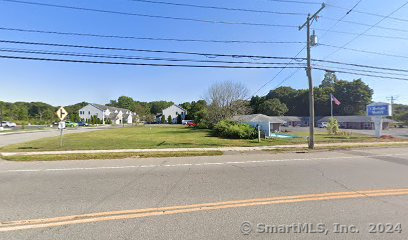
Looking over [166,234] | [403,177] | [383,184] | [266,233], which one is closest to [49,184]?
[166,234]

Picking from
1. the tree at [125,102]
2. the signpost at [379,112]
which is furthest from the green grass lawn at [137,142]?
the tree at [125,102]

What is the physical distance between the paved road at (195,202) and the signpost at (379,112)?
72.1ft

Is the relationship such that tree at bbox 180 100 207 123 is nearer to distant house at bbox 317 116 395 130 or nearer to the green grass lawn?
the green grass lawn

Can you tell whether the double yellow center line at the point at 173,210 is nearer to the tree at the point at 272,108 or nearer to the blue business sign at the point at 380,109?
the blue business sign at the point at 380,109

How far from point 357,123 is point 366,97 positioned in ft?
74.8

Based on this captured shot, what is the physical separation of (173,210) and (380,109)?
30.6 metres

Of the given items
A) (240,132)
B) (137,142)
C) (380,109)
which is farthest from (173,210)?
(380,109)

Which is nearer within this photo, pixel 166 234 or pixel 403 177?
pixel 166 234

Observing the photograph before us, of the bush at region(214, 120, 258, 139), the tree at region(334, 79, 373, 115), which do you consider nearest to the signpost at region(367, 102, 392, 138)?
the bush at region(214, 120, 258, 139)

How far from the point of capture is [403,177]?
702 centimetres

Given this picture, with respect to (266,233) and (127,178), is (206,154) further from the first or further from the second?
(266,233)

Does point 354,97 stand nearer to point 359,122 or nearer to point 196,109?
point 359,122

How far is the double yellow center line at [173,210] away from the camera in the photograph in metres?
3.89

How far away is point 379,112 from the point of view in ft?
88.1
